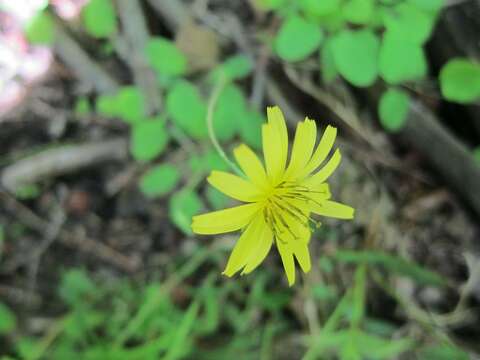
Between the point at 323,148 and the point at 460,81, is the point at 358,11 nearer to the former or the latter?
the point at 460,81

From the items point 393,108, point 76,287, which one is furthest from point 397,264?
point 76,287

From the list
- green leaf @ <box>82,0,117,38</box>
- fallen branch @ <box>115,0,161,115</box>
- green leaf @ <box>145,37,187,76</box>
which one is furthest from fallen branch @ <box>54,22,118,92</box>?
green leaf @ <box>145,37,187,76</box>

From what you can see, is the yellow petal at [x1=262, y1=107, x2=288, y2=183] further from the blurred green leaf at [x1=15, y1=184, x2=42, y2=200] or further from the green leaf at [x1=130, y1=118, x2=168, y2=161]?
the blurred green leaf at [x1=15, y1=184, x2=42, y2=200]

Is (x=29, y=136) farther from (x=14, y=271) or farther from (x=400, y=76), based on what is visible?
(x=400, y=76)

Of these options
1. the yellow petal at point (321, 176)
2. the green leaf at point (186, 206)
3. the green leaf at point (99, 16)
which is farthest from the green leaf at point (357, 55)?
the green leaf at point (99, 16)

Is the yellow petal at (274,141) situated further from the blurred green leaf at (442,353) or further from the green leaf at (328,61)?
the blurred green leaf at (442,353)

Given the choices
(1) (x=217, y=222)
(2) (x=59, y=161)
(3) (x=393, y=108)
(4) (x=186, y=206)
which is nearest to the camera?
(1) (x=217, y=222)

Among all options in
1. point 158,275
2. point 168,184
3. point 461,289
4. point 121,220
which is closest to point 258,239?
point 168,184
